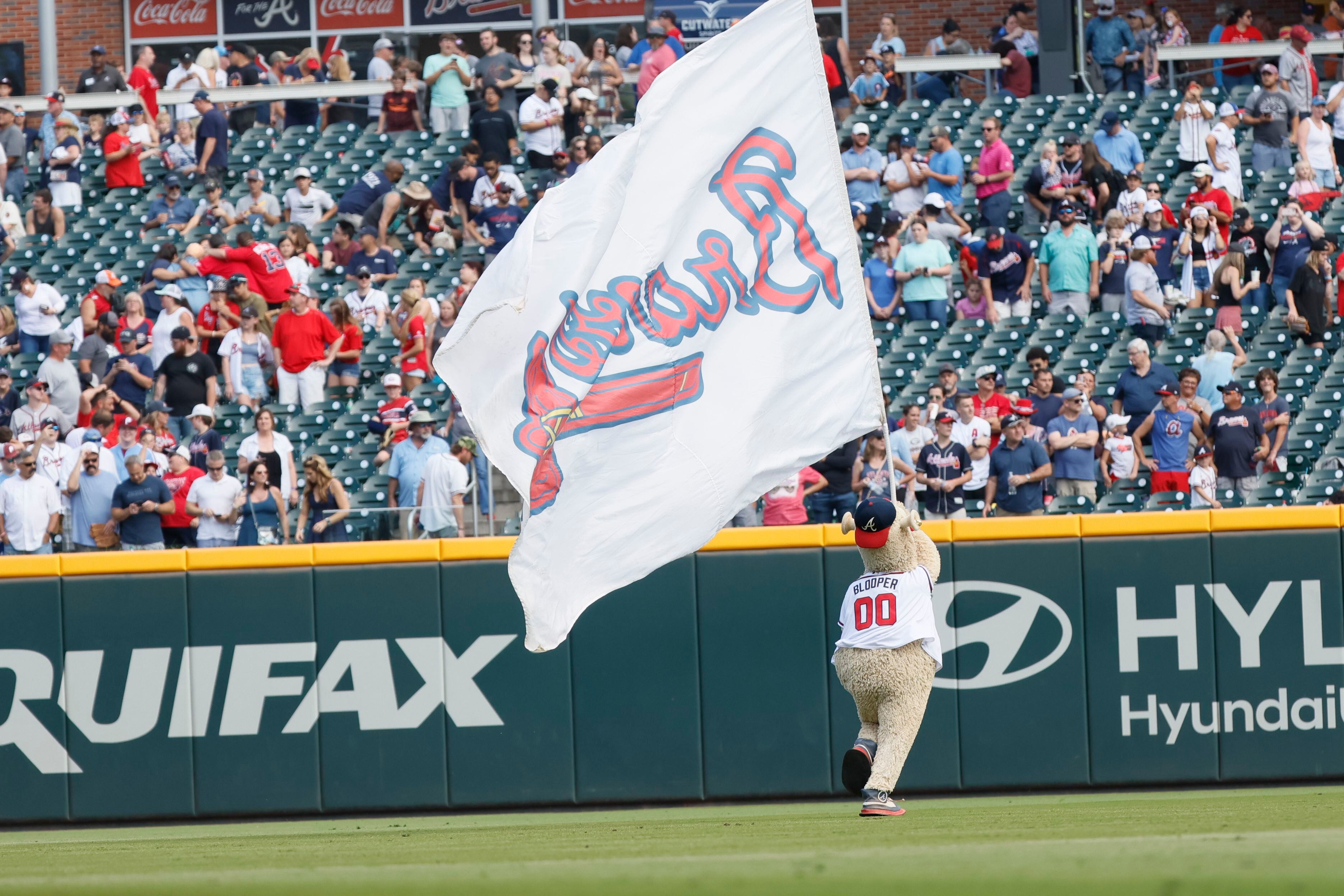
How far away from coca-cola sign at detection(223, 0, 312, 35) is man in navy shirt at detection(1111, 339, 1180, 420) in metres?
16.9

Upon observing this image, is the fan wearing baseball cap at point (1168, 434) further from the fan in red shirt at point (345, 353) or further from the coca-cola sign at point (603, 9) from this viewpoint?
the coca-cola sign at point (603, 9)

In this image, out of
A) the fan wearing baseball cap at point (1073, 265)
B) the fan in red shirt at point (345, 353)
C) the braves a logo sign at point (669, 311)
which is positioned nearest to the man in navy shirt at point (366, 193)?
the fan in red shirt at point (345, 353)

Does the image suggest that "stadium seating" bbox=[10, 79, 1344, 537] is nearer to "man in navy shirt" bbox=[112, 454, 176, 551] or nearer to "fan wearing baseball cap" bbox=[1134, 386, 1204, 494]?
"fan wearing baseball cap" bbox=[1134, 386, 1204, 494]

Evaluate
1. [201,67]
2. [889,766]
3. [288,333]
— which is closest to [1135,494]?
[889,766]

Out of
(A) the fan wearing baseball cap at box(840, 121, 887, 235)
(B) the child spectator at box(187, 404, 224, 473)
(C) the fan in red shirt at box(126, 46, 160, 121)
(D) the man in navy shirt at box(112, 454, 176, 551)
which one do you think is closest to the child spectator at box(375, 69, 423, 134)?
(C) the fan in red shirt at box(126, 46, 160, 121)

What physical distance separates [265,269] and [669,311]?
422 inches

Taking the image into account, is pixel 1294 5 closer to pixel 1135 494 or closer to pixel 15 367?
pixel 1135 494

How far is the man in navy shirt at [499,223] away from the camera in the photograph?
18.8 meters

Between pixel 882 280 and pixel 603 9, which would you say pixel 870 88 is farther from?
pixel 603 9

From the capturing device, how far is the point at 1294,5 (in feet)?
86.8

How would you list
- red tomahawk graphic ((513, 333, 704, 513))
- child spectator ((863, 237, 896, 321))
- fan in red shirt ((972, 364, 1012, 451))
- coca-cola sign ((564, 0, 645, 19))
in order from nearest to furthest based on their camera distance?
1. red tomahawk graphic ((513, 333, 704, 513))
2. fan in red shirt ((972, 364, 1012, 451))
3. child spectator ((863, 237, 896, 321))
4. coca-cola sign ((564, 0, 645, 19))

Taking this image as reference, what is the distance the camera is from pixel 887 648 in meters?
8.48

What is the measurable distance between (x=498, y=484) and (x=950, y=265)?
6564mm

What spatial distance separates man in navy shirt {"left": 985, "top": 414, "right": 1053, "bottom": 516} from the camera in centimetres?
1350
